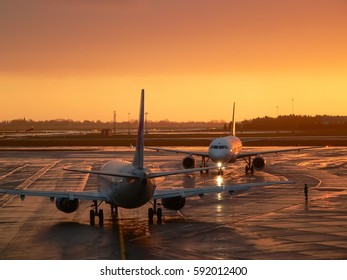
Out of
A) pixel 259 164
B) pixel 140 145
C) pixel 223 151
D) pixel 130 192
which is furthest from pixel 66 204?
pixel 259 164

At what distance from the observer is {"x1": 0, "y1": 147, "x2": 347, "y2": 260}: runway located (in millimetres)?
31064

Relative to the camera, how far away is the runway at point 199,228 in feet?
102

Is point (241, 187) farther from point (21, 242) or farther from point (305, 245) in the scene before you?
point (21, 242)

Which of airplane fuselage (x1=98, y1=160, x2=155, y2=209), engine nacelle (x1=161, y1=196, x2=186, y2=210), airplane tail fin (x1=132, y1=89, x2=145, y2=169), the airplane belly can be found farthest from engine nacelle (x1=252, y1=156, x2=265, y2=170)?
the airplane belly

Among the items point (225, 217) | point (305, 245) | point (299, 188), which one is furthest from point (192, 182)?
point (305, 245)

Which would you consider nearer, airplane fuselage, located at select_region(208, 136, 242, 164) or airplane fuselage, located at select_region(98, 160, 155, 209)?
airplane fuselage, located at select_region(98, 160, 155, 209)

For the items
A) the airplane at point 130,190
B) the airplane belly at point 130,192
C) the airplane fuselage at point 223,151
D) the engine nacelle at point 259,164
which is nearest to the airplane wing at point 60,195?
the airplane at point 130,190

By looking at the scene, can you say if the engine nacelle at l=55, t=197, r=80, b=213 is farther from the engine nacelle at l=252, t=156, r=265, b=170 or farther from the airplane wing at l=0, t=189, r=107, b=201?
the engine nacelle at l=252, t=156, r=265, b=170

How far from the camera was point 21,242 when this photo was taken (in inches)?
1357

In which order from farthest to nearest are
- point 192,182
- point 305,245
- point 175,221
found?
point 192,182 < point 175,221 < point 305,245

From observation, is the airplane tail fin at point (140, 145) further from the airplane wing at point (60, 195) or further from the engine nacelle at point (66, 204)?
the engine nacelle at point (66, 204)

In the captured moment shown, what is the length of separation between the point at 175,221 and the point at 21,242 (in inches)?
431

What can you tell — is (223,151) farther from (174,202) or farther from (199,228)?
(199,228)

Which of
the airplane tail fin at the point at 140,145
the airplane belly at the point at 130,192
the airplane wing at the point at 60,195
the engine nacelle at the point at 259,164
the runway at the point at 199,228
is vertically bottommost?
the runway at the point at 199,228
